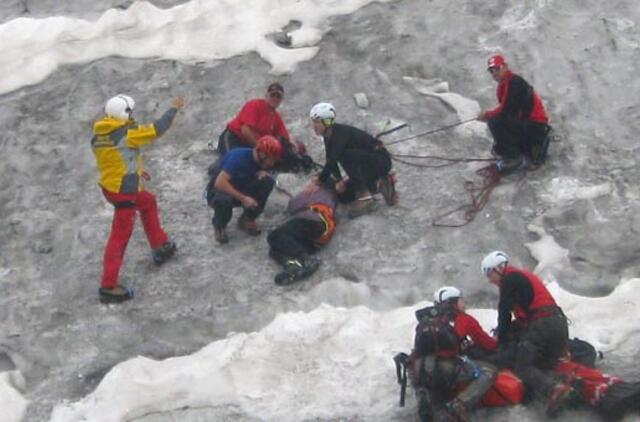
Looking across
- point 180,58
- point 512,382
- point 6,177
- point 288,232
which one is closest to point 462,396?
point 512,382

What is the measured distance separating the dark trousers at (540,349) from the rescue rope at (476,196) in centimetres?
258

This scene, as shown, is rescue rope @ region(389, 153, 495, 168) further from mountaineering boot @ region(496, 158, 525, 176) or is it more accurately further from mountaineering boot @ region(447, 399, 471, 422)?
mountaineering boot @ region(447, 399, 471, 422)

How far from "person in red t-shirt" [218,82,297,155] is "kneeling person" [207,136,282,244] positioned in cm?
82

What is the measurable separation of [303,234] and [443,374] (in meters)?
2.88

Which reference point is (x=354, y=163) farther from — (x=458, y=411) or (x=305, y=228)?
(x=458, y=411)

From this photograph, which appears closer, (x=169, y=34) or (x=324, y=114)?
(x=324, y=114)

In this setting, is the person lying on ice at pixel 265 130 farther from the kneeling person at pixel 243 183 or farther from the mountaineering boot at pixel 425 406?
the mountaineering boot at pixel 425 406

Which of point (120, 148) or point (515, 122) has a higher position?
point (120, 148)

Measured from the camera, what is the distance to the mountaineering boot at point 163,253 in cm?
1167

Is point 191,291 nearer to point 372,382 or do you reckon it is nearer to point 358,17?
point 372,382

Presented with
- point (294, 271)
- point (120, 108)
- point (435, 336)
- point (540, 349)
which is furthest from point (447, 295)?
point (120, 108)

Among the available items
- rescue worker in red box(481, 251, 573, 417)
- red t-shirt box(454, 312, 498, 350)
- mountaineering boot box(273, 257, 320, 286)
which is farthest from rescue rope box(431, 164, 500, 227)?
red t-shirt box(454, 312, 498, 350)

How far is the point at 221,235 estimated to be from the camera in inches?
467

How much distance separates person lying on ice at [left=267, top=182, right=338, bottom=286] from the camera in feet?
36.9
